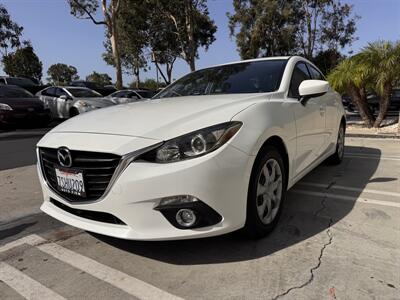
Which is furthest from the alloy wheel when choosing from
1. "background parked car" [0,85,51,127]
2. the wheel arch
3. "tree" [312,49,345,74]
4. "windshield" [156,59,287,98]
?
"tree" [312,49,345,74]

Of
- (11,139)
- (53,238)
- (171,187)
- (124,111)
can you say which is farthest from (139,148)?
(11,139)

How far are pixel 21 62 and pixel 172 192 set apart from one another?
38.9 meters

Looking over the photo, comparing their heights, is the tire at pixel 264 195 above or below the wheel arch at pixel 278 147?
below

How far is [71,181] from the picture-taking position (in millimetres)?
2605

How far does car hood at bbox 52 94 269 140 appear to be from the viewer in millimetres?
2457

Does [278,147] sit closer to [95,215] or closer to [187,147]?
[187,147]

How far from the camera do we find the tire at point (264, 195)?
2.62 metres

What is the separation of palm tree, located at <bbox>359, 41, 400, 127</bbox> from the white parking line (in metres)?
9.39

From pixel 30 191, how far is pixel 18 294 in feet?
8.45

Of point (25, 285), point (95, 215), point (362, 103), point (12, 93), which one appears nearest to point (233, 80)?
point (95, 215)

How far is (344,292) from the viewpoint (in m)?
2.18

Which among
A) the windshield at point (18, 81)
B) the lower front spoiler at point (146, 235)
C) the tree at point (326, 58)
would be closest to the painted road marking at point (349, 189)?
the lower front spoiler at point (146, 235)

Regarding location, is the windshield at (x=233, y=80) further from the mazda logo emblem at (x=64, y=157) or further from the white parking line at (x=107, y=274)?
the white parking line at (x=107, y=274)

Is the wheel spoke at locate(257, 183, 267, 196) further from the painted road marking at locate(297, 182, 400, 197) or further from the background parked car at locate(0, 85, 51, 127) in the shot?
the background parked car at locate(0, 85, 51, 127)
